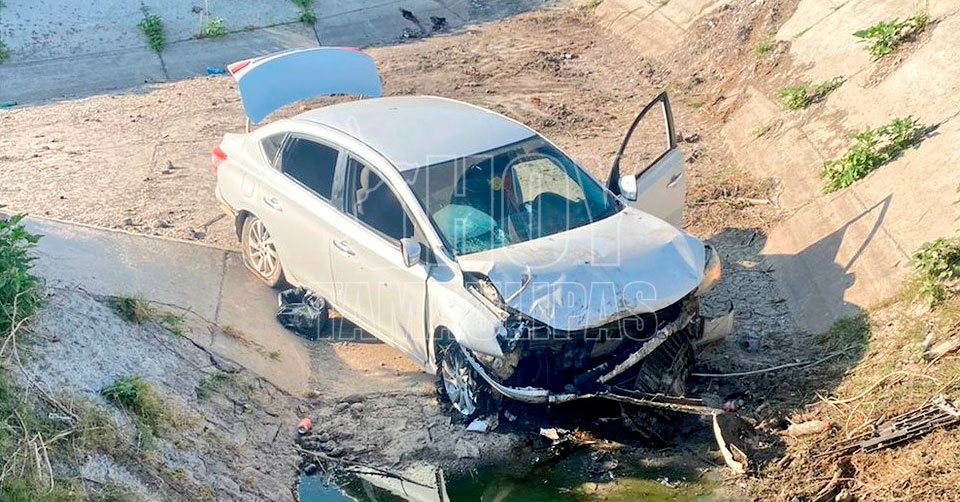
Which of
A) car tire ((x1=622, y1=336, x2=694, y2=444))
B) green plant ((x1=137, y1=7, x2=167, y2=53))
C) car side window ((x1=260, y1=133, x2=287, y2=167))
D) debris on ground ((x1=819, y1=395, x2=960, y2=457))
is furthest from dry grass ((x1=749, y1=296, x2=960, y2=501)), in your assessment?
green plant ((x1=137, y1=7, x2=167, y2=53))

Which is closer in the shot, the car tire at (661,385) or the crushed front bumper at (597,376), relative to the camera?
the crushed front bumper at (597,376)

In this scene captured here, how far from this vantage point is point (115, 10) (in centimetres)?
1719

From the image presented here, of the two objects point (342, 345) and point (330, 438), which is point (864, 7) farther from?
point (330, 438)

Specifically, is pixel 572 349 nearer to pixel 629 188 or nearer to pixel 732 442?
pixel 732 442

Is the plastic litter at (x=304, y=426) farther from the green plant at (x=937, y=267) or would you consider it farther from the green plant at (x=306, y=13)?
the green plant at (x=306, y=13)

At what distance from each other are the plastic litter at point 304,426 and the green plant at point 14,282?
6.44ft

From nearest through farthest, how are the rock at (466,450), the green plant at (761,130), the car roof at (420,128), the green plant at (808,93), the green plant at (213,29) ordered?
1. the rock at (466,450)
2. the car roof at (420,128)
3. the green plant at (808,93)
4. the green plant at (761,130)
5. the green plant at (213,29)

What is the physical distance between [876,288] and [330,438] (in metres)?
4.42

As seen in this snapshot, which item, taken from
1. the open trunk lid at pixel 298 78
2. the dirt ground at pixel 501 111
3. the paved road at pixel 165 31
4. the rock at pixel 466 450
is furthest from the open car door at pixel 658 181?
the paved road at pixel 165 31

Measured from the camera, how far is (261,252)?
330 inches

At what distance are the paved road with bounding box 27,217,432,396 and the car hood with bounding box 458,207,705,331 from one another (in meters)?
1.45

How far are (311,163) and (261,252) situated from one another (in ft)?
3.93

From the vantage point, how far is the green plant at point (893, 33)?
996 centimetres

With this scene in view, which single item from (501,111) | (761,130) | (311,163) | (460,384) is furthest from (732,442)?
(501,111)
